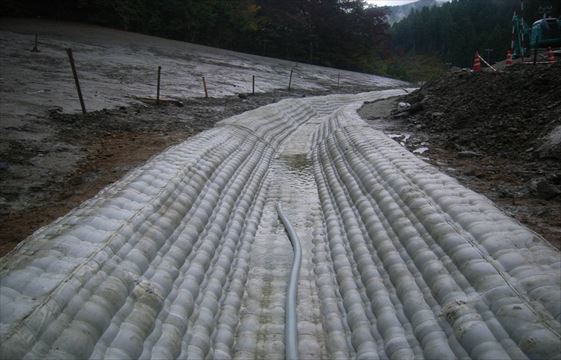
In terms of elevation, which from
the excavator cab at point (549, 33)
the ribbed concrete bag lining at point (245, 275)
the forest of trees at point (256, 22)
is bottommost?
the ribbed concrete bag lining at point (245, 275)

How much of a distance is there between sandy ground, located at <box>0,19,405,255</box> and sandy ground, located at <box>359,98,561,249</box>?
4.42 m

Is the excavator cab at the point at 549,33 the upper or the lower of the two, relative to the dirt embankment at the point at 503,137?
upper

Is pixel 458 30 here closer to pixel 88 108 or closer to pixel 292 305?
pixel 88 108

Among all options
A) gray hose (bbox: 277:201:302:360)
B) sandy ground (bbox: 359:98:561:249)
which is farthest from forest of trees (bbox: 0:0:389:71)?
gray hose (bbox: 277:201:302:360)

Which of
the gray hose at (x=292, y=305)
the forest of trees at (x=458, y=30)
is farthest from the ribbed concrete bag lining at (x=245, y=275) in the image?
the forest of trees at (x=458, y=30)

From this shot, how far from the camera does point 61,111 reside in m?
7.88

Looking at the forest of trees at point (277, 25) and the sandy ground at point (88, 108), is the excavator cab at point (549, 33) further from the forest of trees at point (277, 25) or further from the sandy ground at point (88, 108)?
the forest of trees at point (277, 25)

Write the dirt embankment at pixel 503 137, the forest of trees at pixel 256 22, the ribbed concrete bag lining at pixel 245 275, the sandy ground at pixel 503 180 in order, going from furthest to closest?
the forest of trees at pixel 256 22, the dirt embankment at pixel 503 137, the sandy ground at pixel 503 180, the ribbed concrete bag lining at pixel 245 275

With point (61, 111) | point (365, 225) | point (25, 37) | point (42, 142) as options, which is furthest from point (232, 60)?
point (365, 225)

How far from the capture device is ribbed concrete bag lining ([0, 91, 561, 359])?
249 cm

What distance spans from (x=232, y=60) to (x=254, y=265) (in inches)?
793

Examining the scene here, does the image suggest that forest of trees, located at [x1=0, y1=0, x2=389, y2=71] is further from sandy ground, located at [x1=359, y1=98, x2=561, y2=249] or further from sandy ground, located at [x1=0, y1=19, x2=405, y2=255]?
sandy ground, located at [x1=359, y1=98, x2=561, y2=249]

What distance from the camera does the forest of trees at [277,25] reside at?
84.0 ft

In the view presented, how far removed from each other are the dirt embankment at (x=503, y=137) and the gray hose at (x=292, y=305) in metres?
2.19
